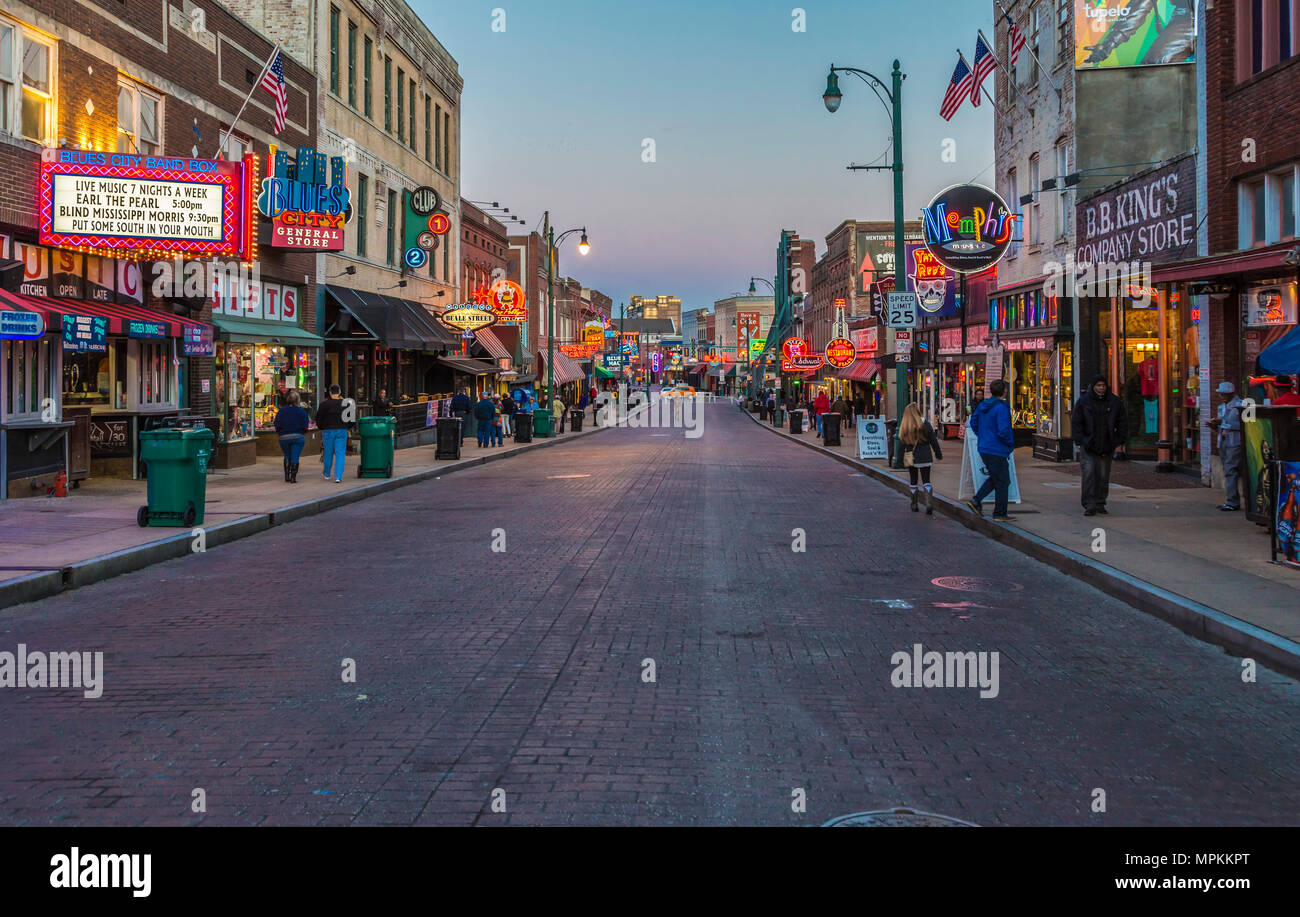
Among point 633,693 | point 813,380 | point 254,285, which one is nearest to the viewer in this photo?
point 633,693

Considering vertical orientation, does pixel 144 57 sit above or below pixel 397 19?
below

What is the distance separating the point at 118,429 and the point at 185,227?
4.20 meters

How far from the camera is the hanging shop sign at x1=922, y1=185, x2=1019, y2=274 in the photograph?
2295cm

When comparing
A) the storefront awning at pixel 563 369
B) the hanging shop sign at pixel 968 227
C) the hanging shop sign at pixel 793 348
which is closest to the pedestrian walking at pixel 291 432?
the hanging shop sign at pixel 968 227

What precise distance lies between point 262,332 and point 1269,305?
62.8 feet

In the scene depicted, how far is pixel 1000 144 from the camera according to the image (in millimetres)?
31250

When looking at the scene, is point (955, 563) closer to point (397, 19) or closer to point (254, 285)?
point (254, 285)

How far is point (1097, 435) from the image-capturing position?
48.0 feet

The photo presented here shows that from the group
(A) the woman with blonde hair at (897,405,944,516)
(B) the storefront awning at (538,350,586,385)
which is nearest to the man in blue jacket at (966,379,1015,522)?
(A) the woman with blonde hair at (897,405,944,516)

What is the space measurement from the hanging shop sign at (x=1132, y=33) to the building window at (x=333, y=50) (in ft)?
61.6

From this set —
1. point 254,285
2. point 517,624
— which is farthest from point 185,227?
point 517,624

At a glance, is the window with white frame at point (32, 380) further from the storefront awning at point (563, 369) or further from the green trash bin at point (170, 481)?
the storefront awning at point (563, 369)

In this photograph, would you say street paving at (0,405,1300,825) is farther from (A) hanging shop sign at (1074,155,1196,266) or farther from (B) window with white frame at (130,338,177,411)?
(A) hanging shop sign at (1074,155,1196,266)

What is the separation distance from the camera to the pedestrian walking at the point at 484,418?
32844mm
